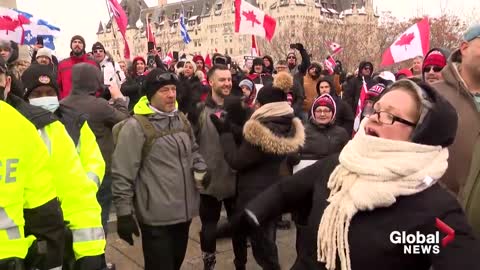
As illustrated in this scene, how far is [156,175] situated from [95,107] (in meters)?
1.06

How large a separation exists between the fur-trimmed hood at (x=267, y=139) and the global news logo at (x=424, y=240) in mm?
2056

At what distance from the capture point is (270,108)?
3.78m

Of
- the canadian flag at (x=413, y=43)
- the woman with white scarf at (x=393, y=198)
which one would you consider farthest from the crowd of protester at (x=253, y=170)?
the canadian flag at (x=413, y=43)

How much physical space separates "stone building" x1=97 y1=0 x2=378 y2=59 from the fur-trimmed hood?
3023 inches

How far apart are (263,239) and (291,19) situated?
79.2 metres

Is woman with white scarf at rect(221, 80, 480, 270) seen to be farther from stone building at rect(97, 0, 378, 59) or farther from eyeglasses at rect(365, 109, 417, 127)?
stone building at rect(97, 0, 378, 59)

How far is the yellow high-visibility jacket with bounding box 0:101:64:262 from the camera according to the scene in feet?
6.07

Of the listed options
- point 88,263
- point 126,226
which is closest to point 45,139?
point 88,263

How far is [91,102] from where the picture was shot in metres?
4.01

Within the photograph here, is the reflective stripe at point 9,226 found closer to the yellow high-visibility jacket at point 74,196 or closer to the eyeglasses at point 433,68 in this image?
the yellow high-visibility jacket at point 74,196

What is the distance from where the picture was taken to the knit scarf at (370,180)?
1.70 m

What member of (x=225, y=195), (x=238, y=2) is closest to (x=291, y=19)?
(x=238, y=2)

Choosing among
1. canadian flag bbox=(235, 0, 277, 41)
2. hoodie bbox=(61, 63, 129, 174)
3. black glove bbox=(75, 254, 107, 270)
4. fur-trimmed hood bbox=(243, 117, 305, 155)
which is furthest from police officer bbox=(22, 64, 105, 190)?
canadian flag bbox=(235, 0, 277, 41)

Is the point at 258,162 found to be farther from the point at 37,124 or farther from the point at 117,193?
the point at 37,124
